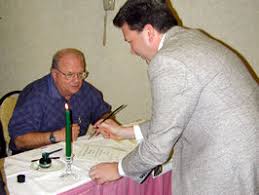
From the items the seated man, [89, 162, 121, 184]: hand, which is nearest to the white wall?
the seated man

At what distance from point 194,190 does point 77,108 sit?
1.24 m

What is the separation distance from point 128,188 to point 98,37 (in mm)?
1826

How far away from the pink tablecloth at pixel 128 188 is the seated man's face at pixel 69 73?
0.80 m

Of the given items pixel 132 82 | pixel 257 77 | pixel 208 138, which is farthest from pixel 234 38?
pixel 208 138

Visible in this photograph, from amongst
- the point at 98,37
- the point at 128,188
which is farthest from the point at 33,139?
the point at 98,37

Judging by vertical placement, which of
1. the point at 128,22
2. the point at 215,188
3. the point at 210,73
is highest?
the point at 128,22

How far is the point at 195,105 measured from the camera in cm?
114

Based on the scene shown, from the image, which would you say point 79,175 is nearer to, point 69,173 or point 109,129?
point 69,173

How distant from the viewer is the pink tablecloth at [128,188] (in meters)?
1.49

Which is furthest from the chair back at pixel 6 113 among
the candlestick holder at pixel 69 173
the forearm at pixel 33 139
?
the candlestick holder at pixel 69 173

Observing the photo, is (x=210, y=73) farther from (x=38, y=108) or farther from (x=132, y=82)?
(x=132, y=82)

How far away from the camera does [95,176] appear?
1480 millimetres

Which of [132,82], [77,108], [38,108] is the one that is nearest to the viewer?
[38,108]

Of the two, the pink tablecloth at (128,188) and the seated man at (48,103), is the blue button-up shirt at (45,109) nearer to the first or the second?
the seated man at (48,103)
